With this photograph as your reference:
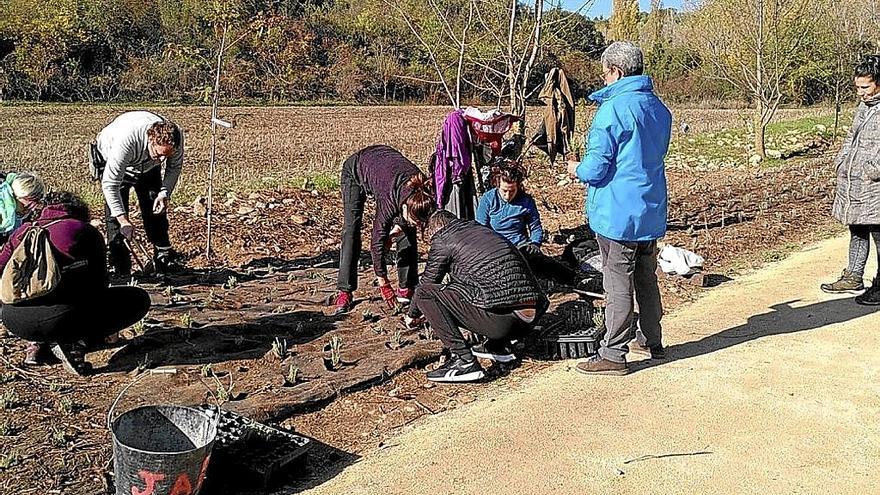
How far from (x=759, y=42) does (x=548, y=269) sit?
528 inches

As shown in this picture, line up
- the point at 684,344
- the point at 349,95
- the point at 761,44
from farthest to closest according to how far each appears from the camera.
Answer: the point at 349,95
the point at 761,44
the point at 684,344

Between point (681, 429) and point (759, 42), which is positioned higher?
point (759, 42)

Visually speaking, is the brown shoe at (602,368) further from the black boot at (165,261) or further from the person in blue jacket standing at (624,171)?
the black boot at (165,261)

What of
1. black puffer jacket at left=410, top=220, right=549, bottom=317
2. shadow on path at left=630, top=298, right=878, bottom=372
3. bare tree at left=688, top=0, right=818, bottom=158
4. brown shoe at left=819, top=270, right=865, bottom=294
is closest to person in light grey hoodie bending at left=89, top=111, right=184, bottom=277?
black puffer jacket at left=410, top=220, right=549, bottom=317

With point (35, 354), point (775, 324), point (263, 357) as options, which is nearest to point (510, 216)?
point (775, 324)

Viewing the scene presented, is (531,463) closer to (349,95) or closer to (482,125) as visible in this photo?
(482,125)

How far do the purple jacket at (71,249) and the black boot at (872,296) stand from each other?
5873 millimetres

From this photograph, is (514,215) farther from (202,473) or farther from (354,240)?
(202,473)

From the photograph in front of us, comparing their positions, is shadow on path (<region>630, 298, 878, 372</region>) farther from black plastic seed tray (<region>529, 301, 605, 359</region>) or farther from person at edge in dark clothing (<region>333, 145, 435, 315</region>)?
person at edge in dark clothing (<region>333, 145, 435, 315</region>)

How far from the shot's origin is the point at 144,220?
26.6ft

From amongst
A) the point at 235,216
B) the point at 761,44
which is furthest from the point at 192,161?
the point at 761,44

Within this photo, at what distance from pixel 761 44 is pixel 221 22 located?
13648 millimetres

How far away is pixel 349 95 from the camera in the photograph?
159ft

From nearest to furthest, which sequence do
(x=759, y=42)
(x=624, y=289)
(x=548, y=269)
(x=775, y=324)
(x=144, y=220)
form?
(x=624, y=289) < (x=775, y=324) < (x=548, y=269) < (x=144, y=220) < (x=759, y=42)
